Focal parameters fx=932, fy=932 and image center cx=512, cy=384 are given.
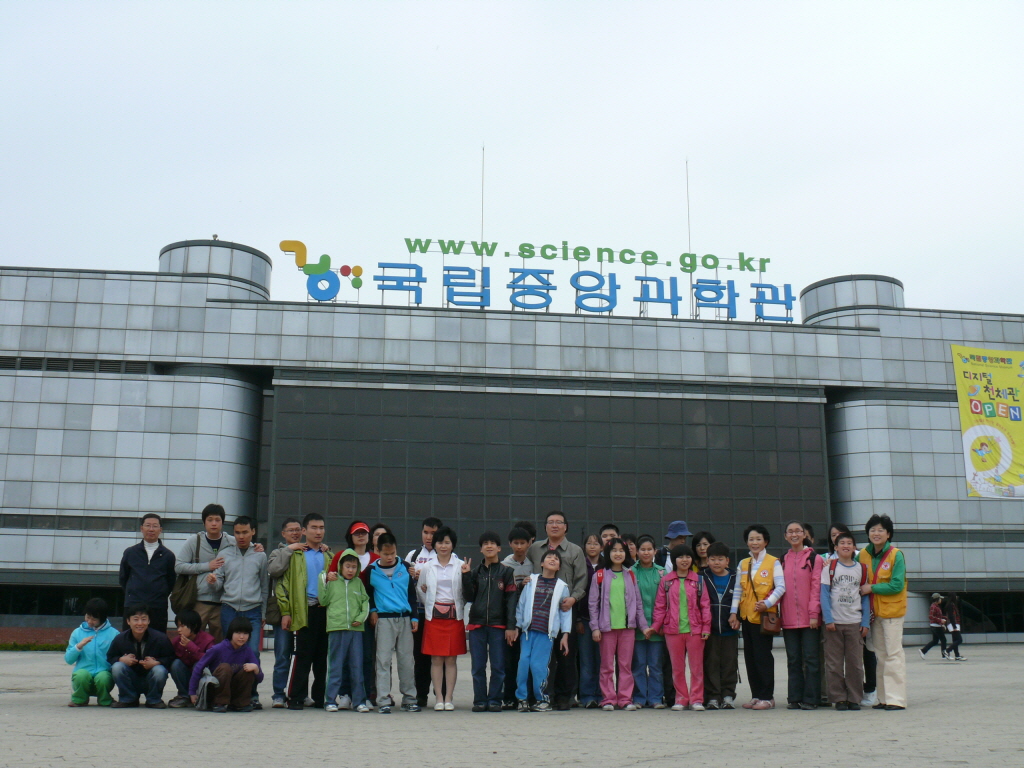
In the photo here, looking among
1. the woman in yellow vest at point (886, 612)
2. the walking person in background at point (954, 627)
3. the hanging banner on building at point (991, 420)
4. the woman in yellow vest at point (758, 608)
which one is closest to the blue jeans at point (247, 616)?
the woman in yellow vest at point (758, 608)

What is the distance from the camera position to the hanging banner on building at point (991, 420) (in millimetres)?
32094

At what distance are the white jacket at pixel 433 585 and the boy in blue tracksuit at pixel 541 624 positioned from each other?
65 centimetres

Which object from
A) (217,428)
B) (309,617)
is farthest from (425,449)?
(309,617)

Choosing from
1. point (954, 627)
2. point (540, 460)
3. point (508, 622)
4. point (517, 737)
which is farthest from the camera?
point (540, 460)

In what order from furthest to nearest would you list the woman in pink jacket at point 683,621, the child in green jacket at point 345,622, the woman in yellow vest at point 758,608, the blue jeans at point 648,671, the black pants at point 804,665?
the blue jeans at point 648,671 < the woman in pink jacket at point 683,621 < the woman in yellow vest at point 758,608 < the black pants at point 804,665 < the child in green jacket at point 345,622

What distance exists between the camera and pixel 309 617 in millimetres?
10195

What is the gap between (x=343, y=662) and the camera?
988 cm

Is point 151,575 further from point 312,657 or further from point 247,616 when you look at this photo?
point 312,657

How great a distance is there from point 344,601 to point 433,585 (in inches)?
38.9

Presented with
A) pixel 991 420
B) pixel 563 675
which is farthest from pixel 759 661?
pixel 991 420

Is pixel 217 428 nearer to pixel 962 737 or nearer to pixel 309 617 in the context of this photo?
pixel 309 617

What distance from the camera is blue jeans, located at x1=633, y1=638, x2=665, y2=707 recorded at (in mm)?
10422

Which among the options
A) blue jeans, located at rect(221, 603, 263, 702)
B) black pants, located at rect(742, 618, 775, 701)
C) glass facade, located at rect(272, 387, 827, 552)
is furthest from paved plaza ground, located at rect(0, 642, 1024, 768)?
glass facade, located at rect(272, 387, 827, 552)

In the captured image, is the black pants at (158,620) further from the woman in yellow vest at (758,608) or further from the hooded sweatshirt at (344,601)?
the woman in yellow vest at (758,608)
